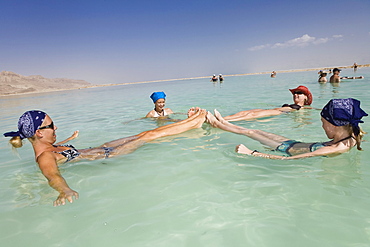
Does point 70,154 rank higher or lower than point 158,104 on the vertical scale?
lower

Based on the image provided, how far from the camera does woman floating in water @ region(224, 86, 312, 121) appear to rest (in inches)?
263

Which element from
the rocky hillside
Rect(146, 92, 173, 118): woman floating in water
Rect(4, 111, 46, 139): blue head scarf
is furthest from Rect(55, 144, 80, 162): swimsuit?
the rocky hillside

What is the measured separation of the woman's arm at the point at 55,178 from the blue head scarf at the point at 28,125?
381 millimetres

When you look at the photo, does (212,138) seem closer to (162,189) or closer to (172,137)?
(172,137)

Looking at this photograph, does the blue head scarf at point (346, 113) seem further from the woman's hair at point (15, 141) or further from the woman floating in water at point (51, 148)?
the woman's hair at point (15, 141)

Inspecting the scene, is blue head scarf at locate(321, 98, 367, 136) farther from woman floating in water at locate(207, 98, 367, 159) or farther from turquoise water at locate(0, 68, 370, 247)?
turquoise water at locate(0, 68, 370, 247)

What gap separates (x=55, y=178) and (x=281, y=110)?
652cm

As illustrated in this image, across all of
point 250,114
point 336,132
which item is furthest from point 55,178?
point 250,114

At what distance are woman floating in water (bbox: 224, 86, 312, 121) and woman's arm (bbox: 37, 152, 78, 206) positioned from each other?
4.71 m

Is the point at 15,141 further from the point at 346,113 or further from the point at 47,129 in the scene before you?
the point at 346,113

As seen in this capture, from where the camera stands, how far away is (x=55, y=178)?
291cm

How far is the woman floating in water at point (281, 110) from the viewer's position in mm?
6682

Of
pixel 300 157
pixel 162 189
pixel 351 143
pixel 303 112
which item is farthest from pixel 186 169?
pixel 303 112

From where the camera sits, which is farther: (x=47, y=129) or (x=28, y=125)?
(x=47, y=129)
